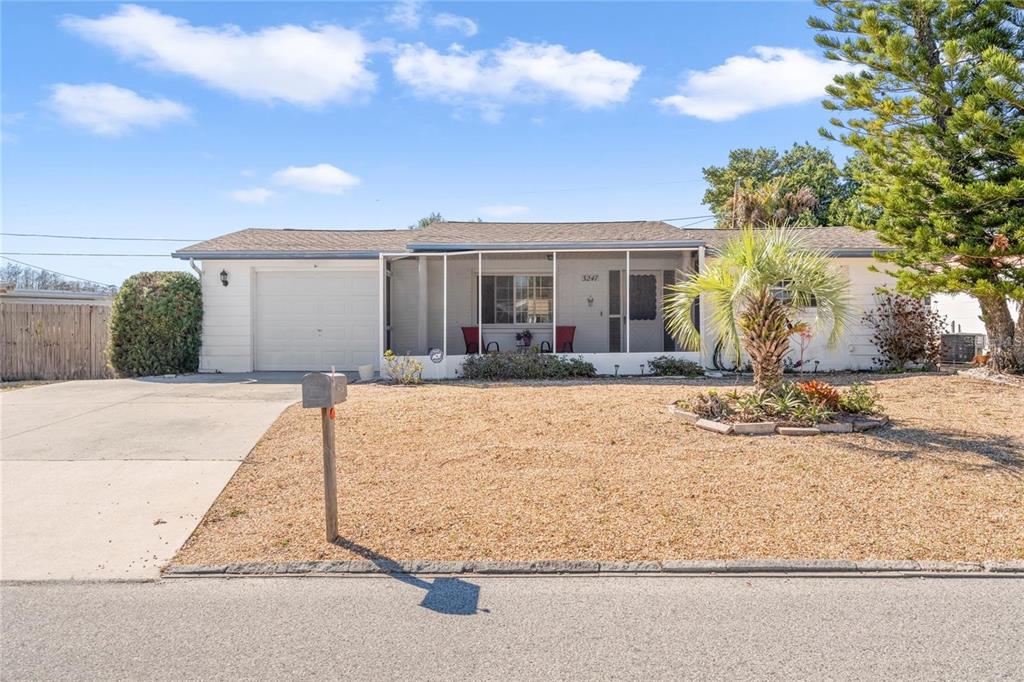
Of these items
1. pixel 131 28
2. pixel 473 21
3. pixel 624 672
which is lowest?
pixel 624 672

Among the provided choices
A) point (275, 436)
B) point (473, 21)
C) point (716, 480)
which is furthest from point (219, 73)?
point (716, 480)

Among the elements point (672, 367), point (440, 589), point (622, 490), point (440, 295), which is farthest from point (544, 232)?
point (440, 589)

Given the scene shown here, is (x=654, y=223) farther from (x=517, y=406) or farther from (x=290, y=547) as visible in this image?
(x=290, y=547)

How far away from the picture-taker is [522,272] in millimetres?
16203

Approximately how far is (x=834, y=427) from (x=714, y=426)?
132 centimetres

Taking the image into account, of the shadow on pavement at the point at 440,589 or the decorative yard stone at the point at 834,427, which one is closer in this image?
the shadow on pavement at the point at 440,589

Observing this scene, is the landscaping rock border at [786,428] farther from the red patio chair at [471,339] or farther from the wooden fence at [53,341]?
the wooden fence at [53,341]

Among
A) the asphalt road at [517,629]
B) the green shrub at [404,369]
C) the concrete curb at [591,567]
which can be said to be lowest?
the asphalt road at [517,629]

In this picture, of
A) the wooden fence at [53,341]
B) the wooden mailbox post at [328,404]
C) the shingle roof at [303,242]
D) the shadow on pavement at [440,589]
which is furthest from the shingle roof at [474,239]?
the shadow on pavement at [440,589]

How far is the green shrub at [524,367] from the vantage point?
42.4 ft

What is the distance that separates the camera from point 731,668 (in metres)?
3.21

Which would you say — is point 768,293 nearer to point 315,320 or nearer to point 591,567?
point 591,567

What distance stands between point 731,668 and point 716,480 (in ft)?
10.0

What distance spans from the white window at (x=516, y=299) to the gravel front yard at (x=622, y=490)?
7.21 meters
